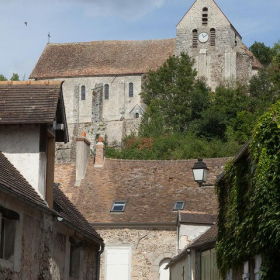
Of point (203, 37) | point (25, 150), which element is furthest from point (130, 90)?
point (25, 150)

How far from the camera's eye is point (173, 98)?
79562 millimetres

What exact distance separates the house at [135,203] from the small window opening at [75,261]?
33.7 ft

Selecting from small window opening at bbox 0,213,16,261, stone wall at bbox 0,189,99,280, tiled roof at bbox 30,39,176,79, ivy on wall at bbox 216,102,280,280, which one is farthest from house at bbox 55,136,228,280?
tiled roof at bbox 30,39,176,79

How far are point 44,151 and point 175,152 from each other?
48358mm

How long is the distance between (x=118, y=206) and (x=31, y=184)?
16426 mm

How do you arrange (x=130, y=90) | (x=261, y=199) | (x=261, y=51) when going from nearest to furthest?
(x=261, y=199) → (x=130, y=90) → (x=261, y=51)

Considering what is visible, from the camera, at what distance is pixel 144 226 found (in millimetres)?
→ 31641

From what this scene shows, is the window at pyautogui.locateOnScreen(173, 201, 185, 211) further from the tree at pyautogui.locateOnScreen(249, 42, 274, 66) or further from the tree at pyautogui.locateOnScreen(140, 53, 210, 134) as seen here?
the tree at pyautogui.locateOnScreen(249, 42, 274, 66)

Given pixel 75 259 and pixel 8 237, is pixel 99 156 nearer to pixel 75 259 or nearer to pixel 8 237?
pixel 75 259

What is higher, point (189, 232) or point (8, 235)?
point (189, 232)

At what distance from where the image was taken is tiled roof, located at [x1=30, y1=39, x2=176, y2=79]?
91625 millimetres

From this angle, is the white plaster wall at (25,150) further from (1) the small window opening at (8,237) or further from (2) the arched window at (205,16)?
(2) the arched window at (205,16)

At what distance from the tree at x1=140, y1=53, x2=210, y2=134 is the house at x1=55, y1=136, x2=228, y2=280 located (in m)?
40.6

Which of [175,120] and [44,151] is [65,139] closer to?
[44,151]
